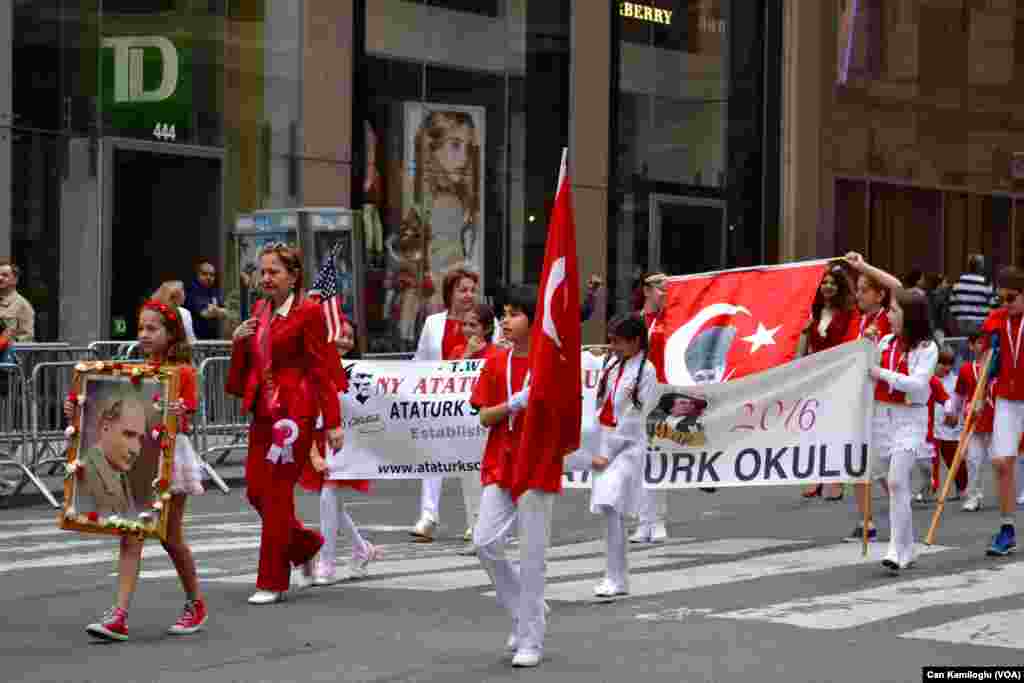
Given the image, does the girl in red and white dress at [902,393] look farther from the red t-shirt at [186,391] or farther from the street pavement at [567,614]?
the red t-shirt at [186,391]

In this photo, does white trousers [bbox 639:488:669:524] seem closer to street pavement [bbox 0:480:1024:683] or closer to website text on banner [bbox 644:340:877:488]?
street pavement [bbox 0:480:1024:683]

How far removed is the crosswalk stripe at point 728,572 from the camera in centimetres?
1123

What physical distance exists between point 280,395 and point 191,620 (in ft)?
4.77

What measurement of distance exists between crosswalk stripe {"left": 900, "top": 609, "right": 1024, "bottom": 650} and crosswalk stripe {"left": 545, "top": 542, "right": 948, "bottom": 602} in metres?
1.86

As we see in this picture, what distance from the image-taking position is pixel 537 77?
101 ft

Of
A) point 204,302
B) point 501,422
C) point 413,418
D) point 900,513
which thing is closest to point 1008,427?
point 900,513

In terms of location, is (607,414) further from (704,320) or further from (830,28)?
(830,28)

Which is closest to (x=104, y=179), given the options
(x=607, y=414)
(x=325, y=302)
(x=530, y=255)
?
(x=530, y=255)

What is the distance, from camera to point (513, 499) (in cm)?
909

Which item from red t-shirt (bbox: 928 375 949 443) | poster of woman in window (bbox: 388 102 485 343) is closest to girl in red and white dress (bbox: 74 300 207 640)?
red t-shirt (bbox: 928 375 949 443)

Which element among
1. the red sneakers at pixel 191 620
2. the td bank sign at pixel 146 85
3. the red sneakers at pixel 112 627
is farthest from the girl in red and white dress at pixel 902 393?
the td bank sign at pixel 146 85

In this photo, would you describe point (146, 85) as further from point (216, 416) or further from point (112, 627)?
point (112, 627)

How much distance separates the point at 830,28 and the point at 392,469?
24.8m

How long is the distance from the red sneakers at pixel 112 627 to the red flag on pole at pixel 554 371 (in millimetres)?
1930
